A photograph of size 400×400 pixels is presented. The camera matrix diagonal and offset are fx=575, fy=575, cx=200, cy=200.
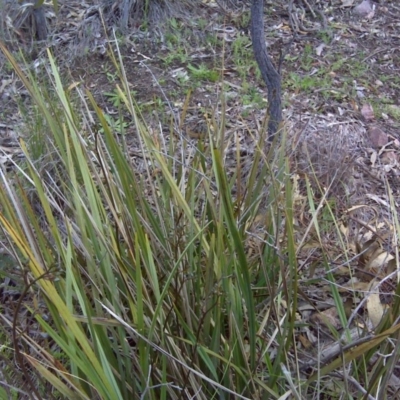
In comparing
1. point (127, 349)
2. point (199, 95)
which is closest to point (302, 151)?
point (199, 95)

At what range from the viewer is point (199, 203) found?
7.41ft

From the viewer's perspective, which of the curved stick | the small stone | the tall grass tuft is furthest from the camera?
the small stone

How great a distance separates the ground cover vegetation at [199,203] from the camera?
1235mm

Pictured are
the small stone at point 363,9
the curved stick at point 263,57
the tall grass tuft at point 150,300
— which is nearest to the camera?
the tall grass tuft at point 150,300

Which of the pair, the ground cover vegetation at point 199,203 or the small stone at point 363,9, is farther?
the small stone at point 363,9

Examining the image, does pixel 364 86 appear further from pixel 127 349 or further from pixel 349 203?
pixel 127 349

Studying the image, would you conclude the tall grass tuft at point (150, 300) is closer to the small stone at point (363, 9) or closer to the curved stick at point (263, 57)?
the curved stick at point (263, 57)

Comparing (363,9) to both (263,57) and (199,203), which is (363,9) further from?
(199,203)

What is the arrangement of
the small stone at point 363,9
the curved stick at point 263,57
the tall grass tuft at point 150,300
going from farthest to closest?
the small stone at point 363,9 → the curved stick at point 263,57 → the tall grass tuft at point 150,300

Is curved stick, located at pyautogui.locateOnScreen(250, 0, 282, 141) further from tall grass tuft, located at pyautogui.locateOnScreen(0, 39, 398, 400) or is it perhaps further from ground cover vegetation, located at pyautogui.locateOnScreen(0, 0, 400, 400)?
tall grass tuft, located at pyautogui.locateOnScreen(0, 39, 398, 400)

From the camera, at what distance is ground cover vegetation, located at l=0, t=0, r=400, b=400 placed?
1235mm

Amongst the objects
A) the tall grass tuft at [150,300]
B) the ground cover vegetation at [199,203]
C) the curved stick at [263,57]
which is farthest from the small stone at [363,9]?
the tall grass tuft at [150,300]

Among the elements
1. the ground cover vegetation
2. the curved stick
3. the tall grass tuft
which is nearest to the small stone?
the ground cover vegetation

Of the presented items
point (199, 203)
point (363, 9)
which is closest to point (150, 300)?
point (199, 203)
